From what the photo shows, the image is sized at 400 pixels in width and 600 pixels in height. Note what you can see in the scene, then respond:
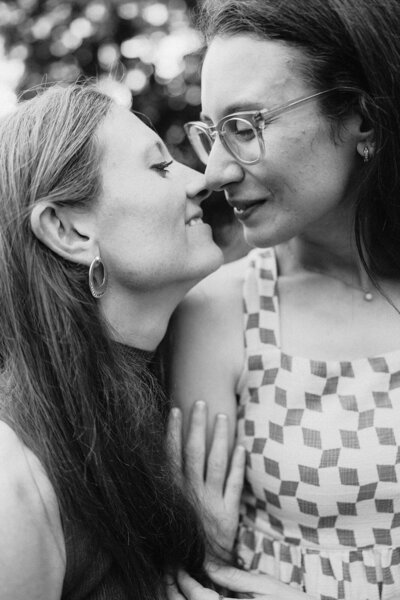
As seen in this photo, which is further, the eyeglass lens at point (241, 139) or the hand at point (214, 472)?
the hand at point (214, 472)

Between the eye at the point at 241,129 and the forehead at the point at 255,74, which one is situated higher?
the forehead at the point at 255,74

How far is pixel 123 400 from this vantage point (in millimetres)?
1908

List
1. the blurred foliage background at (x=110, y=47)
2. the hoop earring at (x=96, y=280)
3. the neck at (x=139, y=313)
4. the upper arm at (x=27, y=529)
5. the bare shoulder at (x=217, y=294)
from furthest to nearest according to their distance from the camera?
1. the blurred foliage background at (x=110, y=47)
2. the bare shoulder at (x=217, y=294)
3. the neck at (x=139, y=313)
4. the hoop earring at (x=96, y=280)
5. the upper arm at (x=27, y=529)

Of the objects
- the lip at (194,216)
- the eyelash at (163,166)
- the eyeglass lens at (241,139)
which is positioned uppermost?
the eyeglass lens at (241,139)

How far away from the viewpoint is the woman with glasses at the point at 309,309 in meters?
1.89

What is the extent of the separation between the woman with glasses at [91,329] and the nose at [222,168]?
0.10 meters

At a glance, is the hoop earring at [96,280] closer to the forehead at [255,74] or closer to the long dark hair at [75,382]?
the long dark hair at [75,382]

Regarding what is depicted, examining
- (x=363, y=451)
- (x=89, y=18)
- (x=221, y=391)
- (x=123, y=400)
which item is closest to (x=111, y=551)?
(x=123, y=400)

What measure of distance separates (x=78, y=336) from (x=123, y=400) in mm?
217

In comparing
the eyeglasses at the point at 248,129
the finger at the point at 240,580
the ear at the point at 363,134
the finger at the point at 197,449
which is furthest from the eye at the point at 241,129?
the finger at the point at 240,580

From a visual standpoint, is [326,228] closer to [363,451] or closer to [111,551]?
[363,451]

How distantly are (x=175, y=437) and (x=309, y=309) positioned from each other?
548 mm

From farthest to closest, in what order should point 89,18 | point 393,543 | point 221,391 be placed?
point 89,18
point 221,391
point 393,543

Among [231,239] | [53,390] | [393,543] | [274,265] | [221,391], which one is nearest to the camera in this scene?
[53,390]
